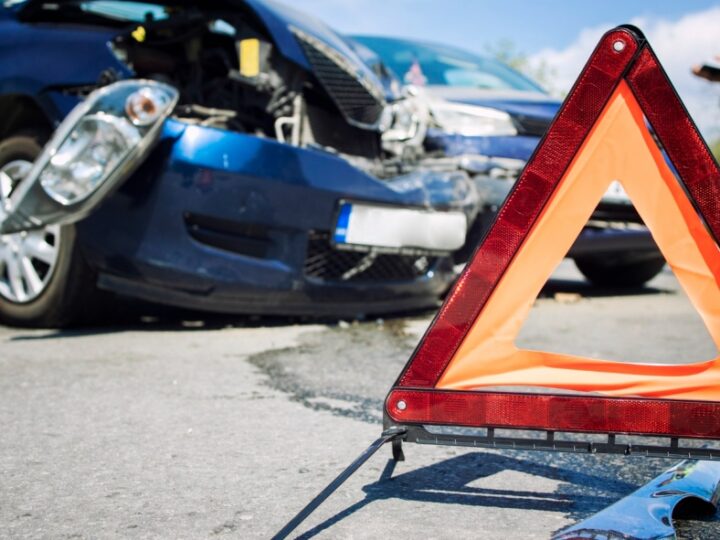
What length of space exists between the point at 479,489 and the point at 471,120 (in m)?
3.80

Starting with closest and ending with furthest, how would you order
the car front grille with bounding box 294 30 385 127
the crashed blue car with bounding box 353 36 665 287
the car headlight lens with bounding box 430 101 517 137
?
the car front grille with bounding box 294 30 385 127 < the crashed blue car with bounding box 353 36 665 287 < the car headlight lens with bounding box 430 101 517 137

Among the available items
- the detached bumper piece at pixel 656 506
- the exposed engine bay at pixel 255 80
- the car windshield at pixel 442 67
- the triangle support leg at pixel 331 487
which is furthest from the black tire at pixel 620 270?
the triangle support leg at pixel 331 487

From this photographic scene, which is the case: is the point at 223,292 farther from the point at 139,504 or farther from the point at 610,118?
the point at 610,118

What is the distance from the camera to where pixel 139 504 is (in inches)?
82.4

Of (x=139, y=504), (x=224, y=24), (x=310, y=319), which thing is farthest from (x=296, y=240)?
(x=139, y=504)

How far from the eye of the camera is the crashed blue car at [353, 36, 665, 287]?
18.0 ft

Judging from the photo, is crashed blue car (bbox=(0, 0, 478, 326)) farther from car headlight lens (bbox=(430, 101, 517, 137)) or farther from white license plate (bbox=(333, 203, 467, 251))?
car headlight lens (bbox=(430, 101, 517, 137))

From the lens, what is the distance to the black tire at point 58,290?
13.4ft

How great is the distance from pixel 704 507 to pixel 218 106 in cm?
326

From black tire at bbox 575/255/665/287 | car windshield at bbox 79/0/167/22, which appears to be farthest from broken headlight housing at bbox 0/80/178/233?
black tire at bbox 575/255/665/287

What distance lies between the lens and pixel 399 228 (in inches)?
173

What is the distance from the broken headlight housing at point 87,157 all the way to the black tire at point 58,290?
39 cm

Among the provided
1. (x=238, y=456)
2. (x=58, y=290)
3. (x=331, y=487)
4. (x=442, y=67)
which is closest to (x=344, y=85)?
(x=58, y=290)

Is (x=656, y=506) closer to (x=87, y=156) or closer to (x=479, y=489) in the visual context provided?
(x=479, y=489)
